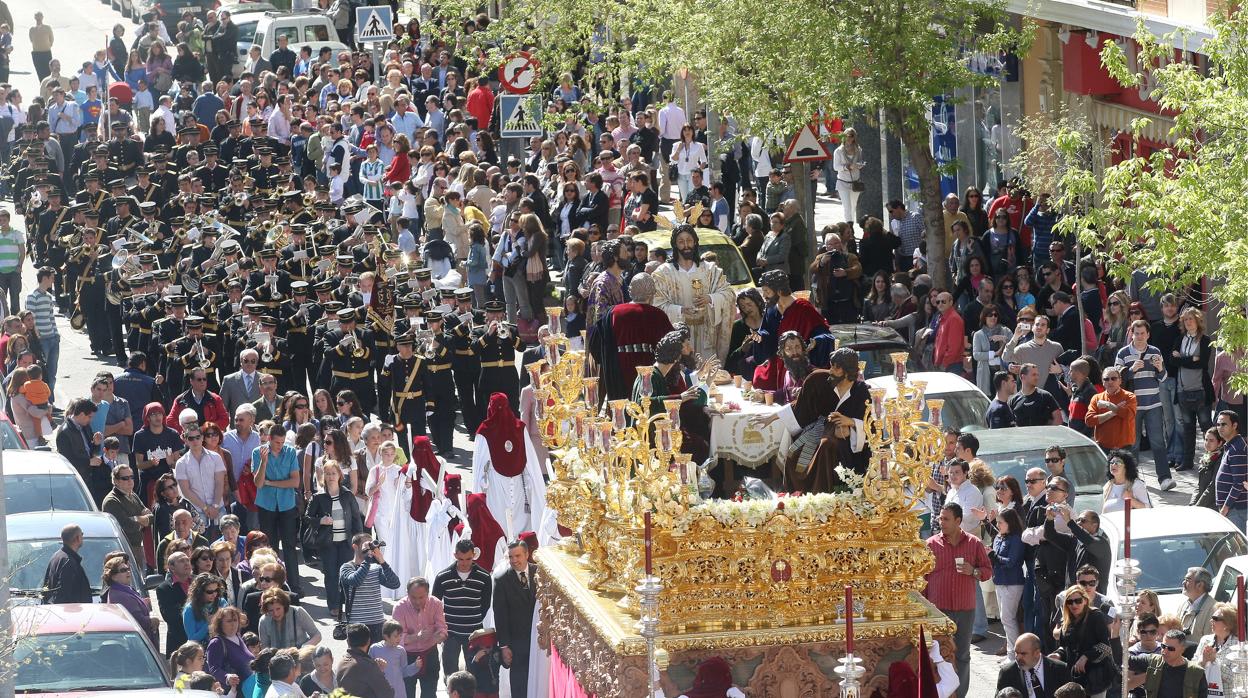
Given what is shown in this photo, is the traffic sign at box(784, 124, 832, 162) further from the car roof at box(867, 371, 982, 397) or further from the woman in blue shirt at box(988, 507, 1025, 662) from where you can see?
the woman in blue shirt at box(988, 507, 1025, 662)

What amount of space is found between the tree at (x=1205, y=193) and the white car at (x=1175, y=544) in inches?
47.6

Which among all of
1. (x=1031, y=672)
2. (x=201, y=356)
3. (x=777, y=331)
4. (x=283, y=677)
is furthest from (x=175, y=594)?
(x=201, y=356)

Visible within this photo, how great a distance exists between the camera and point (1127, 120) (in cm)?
3034

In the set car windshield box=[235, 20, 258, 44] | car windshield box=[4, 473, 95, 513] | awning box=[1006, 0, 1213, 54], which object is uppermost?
car windshield box=[235, 20, 258, 44]

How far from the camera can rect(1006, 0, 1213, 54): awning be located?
27594 millimetres

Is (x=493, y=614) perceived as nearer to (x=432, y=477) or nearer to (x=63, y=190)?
(x=432, y=477)

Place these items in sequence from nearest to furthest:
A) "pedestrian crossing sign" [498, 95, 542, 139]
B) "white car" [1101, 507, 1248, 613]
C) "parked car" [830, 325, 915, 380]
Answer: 1. "white car" [1101, 507, 1248, 613]
2. "parked car" [830, 325, 915, 380]
3. "pedestrian crossing sign" [498, 95, 542, 139]

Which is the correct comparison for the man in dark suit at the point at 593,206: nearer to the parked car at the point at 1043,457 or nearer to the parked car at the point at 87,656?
the parked car at the point at 1043,457

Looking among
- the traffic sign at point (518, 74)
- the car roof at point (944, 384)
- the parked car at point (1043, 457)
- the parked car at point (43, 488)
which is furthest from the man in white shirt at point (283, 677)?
the traffic sign at point (518, 74)

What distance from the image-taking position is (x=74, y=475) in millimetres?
20281

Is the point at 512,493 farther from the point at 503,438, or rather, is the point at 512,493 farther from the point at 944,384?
the point at 944,384

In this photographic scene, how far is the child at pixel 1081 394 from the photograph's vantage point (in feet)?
71.3

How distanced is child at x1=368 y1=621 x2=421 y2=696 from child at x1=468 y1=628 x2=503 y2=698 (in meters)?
0.54

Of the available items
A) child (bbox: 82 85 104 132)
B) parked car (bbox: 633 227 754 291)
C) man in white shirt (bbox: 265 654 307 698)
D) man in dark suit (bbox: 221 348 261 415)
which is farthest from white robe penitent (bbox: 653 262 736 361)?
child (bbox: 82 85 104 132)
